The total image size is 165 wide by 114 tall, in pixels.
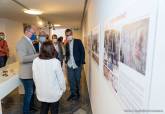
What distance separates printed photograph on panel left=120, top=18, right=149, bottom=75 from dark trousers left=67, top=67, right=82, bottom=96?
9.11ft

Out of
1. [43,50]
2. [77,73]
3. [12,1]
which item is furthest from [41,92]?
[12,1]

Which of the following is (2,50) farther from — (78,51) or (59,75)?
(59,75)

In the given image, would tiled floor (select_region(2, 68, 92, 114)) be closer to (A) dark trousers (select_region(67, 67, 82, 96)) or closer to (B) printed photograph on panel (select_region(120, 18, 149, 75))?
(A) dark trousers (select_region(67, 67, 82, 96))

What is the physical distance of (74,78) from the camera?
12.5ft

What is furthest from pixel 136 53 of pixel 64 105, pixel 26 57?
pixel 64 105

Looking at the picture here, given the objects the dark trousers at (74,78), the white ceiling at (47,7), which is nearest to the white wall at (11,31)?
the white ceiling at (47,7)

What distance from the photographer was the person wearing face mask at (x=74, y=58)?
3.54 m

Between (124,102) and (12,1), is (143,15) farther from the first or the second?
(12,1)

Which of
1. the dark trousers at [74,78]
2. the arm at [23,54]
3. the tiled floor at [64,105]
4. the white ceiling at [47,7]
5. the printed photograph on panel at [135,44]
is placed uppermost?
the white ceiling at [47,7]

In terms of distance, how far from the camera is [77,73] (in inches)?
147

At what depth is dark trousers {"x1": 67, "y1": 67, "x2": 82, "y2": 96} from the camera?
372cm

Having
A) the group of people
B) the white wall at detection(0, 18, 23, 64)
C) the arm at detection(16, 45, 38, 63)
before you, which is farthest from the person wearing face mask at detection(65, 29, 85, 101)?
the white wall at detection(0, 18, 23, 64)

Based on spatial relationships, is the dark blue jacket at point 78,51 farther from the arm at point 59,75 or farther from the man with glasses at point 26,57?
the arm at point 59,75

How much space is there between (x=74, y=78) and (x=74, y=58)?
0.51 meters
